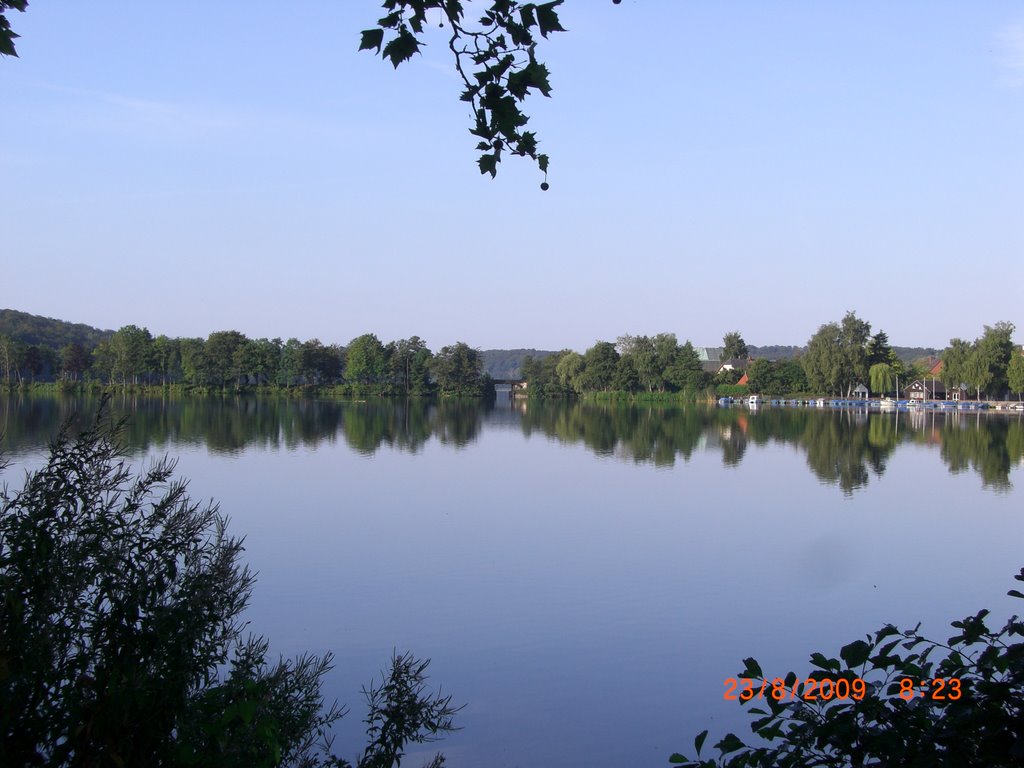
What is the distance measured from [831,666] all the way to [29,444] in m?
22.7

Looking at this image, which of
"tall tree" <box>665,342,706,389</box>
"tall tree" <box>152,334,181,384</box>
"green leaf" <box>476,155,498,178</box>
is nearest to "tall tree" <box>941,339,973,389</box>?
"tall tree" <box>665,342,706,389</box>

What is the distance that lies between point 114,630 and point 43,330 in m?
108

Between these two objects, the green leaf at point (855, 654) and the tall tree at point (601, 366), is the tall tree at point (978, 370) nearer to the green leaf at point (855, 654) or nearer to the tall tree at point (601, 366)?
the tall tree at point (601, 366)

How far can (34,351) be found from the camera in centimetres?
7619

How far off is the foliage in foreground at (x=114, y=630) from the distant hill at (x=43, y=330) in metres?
96.9

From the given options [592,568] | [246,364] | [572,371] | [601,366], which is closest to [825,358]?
[601,366]

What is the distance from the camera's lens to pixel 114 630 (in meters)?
3.06

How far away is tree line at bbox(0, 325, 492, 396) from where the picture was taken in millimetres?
75625

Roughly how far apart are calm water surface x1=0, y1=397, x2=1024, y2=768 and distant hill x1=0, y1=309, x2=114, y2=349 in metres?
79.2

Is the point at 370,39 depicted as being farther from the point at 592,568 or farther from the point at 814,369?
the point at 814,369

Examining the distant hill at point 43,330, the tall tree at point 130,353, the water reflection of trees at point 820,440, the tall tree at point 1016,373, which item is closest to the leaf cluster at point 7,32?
the water reflection of trees at point 820,440

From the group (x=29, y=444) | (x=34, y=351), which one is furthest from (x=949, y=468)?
(x=34, y=351)

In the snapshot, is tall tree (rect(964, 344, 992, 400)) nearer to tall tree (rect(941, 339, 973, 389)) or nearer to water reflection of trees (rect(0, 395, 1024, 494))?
tall tree (rect(941, 339, 973, 389))
